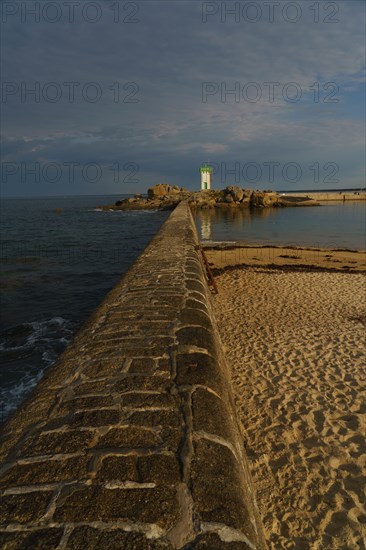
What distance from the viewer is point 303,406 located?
4453mm

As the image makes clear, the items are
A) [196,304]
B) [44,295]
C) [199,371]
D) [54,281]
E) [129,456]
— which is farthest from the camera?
[54,281]

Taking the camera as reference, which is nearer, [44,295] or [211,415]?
[211,415]

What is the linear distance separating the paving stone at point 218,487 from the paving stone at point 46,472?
23.4 inches

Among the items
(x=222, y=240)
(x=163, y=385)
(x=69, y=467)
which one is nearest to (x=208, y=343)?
(x=163, y=385)

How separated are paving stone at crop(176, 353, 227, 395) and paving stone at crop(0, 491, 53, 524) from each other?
1192 millimetres

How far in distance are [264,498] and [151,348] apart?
1793 mm

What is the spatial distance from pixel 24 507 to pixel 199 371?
152 centimetres

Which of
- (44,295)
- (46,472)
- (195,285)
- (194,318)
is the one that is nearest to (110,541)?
(46,472)

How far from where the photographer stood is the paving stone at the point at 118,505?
1.50 meters

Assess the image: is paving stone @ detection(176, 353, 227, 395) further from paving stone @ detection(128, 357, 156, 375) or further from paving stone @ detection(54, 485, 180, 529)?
paving stone @ detection(54, 485, 180, 529)

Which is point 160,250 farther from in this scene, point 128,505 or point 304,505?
point 128,505

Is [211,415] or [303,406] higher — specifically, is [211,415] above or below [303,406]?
above

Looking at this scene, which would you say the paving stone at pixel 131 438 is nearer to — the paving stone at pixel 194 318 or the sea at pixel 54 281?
the paving stone at pixel 194 318

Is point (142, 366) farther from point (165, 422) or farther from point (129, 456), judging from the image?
point (129, 456)
